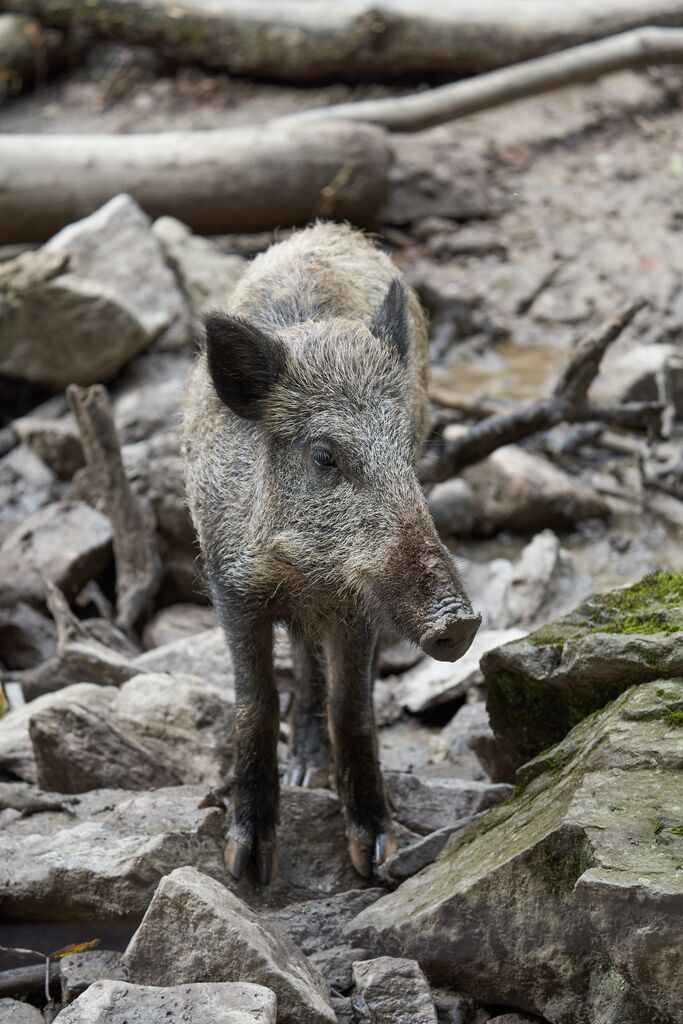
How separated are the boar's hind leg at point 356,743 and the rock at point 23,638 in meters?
2.86

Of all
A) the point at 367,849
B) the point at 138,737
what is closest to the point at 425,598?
the point at 367,849

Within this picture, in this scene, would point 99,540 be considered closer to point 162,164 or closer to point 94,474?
point 94,474

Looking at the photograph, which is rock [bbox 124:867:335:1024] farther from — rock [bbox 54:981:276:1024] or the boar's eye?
the boar's eye

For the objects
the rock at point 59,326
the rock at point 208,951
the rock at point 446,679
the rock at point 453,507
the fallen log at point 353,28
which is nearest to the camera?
the rock at point 208,951

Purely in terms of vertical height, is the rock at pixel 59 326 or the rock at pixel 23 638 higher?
the rock at pixel 59 326

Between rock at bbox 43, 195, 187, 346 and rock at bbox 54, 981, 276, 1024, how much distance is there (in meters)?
7.70

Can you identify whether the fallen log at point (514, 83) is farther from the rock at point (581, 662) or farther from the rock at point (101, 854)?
the rock at point (101, 854)

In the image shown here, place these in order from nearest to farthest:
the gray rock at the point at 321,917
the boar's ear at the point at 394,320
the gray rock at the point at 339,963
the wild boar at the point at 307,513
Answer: the gray rock at the point at 339,963, the gray rock at the point at 321,917, the wild boar at the point at 307,513, the boar's ear at the point at 394,320

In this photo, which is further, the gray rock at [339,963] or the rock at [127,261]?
the rock at [127,261]

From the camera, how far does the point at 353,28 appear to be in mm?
15203

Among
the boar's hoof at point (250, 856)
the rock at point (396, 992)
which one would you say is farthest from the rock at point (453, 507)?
the rock at point (396, 992)

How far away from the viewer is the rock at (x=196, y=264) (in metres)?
10.9

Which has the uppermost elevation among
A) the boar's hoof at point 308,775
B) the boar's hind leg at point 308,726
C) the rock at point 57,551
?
the boar's hind leg at point 308,726

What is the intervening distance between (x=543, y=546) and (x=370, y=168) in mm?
6266
